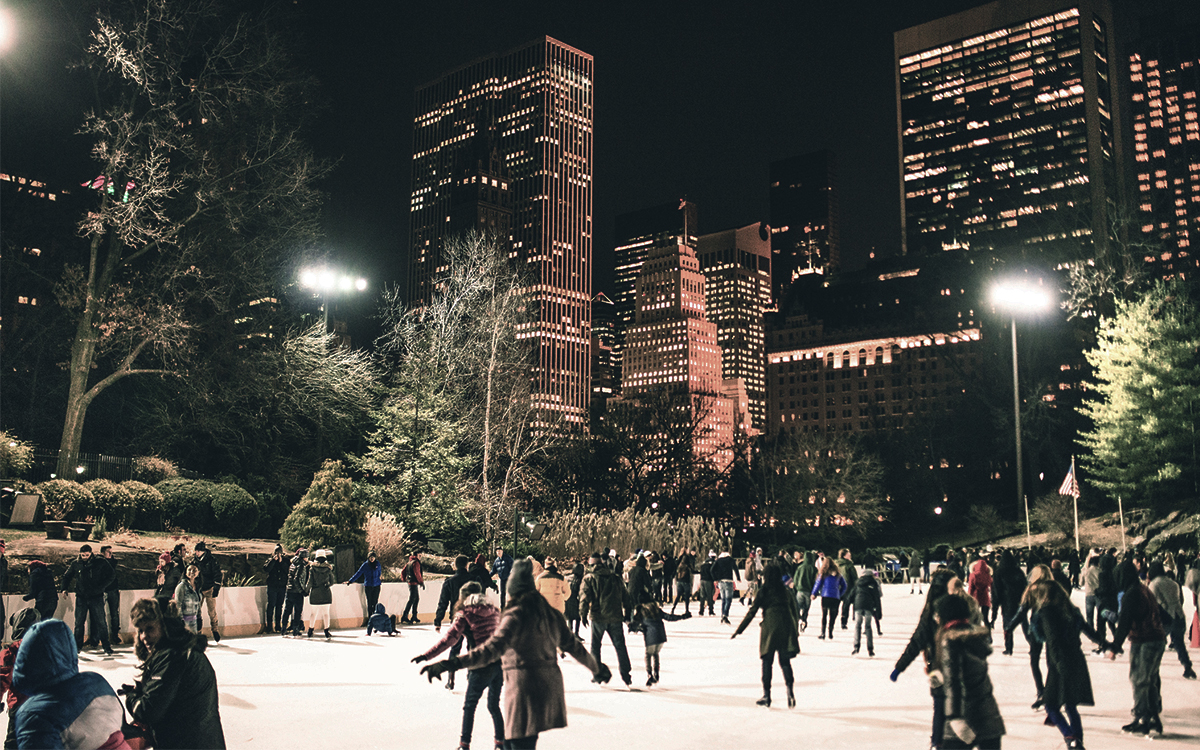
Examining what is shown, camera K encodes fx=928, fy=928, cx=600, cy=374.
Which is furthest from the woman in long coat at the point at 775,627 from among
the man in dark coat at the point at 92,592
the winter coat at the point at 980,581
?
the man in dark coat at the point at 92,592

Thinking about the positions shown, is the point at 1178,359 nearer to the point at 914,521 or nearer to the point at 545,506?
the point at 545,506

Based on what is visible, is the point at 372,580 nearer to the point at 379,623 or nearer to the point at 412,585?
the point at 379,623

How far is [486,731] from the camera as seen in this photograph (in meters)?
9.56

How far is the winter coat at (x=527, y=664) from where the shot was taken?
6344 mm

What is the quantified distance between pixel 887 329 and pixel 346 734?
18075 centimetres

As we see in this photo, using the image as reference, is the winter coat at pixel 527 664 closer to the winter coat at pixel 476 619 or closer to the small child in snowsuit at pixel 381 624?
the winter coat at pixel 476 619

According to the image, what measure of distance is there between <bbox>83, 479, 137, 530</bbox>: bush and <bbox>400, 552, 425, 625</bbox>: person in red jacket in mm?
7330

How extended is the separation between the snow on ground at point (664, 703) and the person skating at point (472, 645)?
2.22 feet

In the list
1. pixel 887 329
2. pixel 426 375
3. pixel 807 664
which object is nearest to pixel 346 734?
pixel 807 664

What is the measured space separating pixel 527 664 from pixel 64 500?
19521 mm

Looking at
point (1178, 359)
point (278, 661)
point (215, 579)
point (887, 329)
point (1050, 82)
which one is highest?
point (1050, 82)

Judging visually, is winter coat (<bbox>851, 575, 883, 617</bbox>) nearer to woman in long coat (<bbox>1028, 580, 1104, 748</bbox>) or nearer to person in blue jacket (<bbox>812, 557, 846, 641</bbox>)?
person in blue jacket (<bbox>812, 557, 846, 641</bbox>)

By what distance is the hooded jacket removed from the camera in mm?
4051

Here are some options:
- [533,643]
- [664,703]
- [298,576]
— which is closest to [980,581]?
[664,703]
